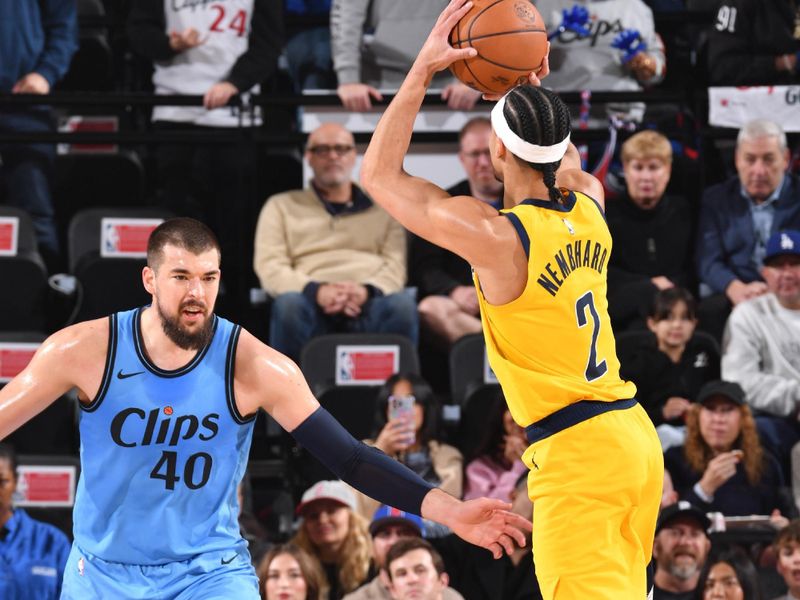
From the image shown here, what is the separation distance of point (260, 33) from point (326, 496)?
3.25 metres

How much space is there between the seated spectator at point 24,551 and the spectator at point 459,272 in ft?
8.16

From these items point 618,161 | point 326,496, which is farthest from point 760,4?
point 326,496

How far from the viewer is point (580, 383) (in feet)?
15.1

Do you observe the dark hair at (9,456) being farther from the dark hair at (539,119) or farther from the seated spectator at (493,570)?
the dark hair at (539,119)

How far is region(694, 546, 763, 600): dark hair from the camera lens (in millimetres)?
6691

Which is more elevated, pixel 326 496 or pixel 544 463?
pixel 544 463

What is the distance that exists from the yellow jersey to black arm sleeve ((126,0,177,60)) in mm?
4669

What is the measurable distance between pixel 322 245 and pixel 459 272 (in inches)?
32.4

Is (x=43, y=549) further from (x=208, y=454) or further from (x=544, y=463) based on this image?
(x=544, y=463)

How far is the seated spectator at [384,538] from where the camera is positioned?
6.60 metres

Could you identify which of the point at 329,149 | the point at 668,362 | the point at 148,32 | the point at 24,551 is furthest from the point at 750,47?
the point at 24,551

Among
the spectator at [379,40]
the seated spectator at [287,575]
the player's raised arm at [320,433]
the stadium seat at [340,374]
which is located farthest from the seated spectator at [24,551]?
the spectator at [379,40]

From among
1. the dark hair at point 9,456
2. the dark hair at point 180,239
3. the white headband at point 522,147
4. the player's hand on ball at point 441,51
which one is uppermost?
→ the player's hand on ball at point 441,51

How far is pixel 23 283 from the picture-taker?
8141mm
